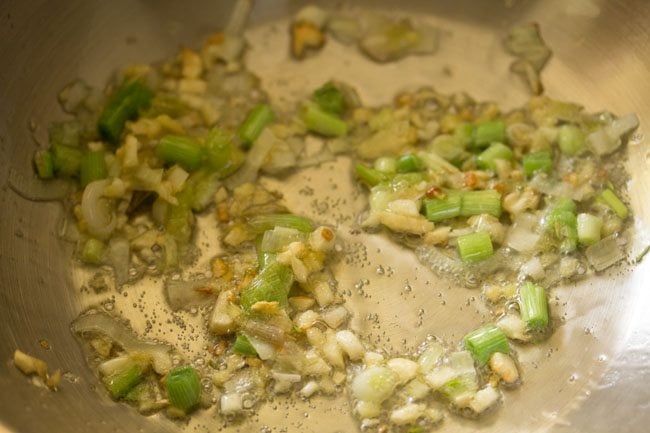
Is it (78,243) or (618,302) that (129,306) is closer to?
(78,243)

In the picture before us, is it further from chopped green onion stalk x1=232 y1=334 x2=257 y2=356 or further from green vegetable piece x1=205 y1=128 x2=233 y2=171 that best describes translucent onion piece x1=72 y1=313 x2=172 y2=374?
green vegetable piece x1=205 y1=128 x2=233 y2=171

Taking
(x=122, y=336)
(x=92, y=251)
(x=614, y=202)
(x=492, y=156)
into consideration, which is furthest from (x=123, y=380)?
(x=614, y=202)

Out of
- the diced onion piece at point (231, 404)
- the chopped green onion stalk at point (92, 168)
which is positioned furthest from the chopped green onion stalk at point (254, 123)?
the diced onion piece at point (231, 404)

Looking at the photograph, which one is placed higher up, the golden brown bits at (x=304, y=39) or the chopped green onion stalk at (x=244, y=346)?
A: the golden brown bits at (x=304, y=39)

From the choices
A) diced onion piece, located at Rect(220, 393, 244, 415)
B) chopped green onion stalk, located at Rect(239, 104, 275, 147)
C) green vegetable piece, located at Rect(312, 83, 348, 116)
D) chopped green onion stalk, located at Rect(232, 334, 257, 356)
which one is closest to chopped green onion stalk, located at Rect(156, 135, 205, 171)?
chopped green onion stalk, located at Rect(239, 104, 275, 147)

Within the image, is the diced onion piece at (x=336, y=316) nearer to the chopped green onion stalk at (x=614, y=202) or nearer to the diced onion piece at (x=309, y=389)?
the diced onion piece at (x=309, y=389)

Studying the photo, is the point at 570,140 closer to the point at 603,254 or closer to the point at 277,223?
the point at 603,254
